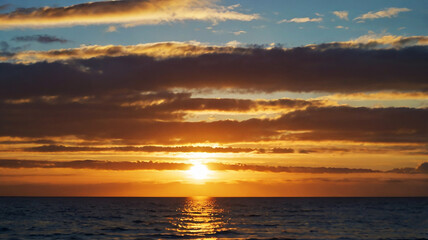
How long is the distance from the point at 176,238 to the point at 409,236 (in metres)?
29.6

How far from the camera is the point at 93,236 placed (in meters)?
62.6

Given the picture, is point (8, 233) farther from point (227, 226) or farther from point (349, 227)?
point (349, 227)

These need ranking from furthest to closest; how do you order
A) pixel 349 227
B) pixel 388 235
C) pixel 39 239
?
1. pixel 349 227
2. pixel 388 235
3. pixel 39 239

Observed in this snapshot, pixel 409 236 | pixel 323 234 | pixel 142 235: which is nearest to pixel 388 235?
pixel 409 236

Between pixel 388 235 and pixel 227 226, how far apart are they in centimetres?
2442

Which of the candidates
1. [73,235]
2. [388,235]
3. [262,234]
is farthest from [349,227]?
[73,235]

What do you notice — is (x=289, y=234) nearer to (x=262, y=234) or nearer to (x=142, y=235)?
(x=262, y=234)

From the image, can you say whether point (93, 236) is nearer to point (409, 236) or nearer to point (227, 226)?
point (227, 226)

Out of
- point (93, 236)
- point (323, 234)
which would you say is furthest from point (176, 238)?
point (323, 234)

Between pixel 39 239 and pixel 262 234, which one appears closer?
pixel 39 239

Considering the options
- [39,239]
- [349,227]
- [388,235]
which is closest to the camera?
[39,239]

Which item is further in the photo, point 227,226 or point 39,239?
point 227,226

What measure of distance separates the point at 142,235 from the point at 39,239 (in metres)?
12.6

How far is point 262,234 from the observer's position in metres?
64.5
